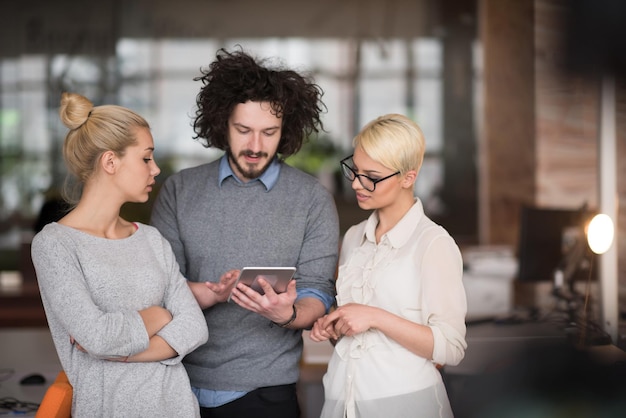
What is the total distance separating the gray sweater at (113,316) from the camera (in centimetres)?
202

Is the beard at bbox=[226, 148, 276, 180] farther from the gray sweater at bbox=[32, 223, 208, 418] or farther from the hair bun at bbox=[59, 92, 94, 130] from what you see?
the hair bun at bbox=[59, 92, 94, 130]

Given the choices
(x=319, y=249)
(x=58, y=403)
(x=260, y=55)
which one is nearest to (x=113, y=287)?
(x=58, y=403)

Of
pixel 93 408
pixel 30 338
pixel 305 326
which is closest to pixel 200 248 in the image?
pixel 305 326

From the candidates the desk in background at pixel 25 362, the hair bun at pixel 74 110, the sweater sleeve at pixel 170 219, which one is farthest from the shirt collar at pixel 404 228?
the desk in background at pixel 25 362

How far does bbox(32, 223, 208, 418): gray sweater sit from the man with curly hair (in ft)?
0.65

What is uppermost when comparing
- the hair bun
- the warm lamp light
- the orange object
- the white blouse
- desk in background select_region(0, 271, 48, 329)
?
the hair bun

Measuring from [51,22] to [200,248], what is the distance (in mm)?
6593

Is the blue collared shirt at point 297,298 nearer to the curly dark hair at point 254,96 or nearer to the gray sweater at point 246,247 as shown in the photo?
the gray sweater at point 246,247

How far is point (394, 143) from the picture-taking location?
2.18 m

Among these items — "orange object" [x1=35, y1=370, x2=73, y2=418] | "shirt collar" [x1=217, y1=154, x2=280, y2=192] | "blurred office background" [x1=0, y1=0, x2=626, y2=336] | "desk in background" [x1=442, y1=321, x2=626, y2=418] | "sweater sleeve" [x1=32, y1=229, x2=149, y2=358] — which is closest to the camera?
"desk in background" [x1=442, y1=321, x2=626, y2=418]

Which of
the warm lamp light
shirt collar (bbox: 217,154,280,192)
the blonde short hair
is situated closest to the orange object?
shirt collar (bbox: 217,154,280,192)

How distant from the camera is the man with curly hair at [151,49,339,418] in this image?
98.0 inches

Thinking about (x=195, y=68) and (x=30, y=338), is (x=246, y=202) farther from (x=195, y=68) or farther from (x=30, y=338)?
(x=195, y=68)

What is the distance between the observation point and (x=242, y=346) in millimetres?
2512
